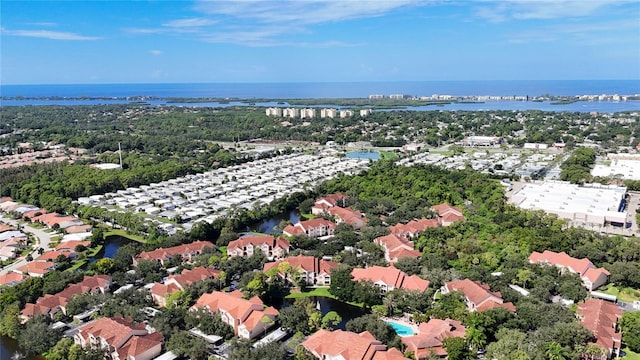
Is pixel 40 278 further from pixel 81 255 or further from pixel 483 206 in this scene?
pixel 483 206

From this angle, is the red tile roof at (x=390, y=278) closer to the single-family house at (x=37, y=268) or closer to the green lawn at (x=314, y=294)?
the green lawn at (x=314, y=294)

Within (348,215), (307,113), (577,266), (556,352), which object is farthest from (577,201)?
(307,113)

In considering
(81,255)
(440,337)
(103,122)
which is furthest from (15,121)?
(440,337)

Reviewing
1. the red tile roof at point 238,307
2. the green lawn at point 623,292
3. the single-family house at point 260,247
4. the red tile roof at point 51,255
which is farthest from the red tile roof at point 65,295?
the green lawn at point 623,292

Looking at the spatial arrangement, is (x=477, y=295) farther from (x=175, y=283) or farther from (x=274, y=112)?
(x=274, y=112)

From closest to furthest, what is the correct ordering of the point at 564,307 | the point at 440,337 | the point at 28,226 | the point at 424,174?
the point at 440,337
the point at 564,307
the point at 28,226
the point at 424,174

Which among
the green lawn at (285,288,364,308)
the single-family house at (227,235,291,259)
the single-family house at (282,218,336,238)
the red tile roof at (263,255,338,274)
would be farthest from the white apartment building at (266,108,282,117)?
the green lawn at (285,288,364,308)
